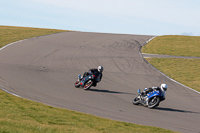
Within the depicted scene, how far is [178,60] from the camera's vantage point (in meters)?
37.4

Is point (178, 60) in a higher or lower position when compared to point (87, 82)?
higher

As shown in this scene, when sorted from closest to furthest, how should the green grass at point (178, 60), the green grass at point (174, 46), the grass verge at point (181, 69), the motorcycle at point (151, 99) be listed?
1. the motorcycle at point (151, 99)
2. the grass verge at point (181, 69)
3. the green grass at point (178, 60)
4. the green grass at point (174, 46)

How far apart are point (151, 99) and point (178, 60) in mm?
21215

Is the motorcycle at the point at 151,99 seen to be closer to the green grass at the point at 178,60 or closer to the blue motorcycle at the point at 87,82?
the blue motorcycle at the point at 87,82

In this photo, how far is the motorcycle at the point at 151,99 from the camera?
1723cm

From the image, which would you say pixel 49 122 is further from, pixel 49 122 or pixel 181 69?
pixel 181 69

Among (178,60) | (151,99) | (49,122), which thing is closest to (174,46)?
(178,60)

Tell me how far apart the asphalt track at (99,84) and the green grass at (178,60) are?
1662mm

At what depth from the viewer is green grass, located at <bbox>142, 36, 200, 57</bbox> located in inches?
1649

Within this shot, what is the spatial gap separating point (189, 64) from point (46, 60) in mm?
16867

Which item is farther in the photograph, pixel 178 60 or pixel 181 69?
pixel 178 60

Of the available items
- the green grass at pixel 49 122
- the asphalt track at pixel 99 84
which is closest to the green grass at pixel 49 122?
the green grass at pixel 49 122

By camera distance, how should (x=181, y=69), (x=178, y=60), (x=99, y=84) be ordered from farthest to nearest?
(x=178, y=60), (x=181, y=69), (x=99, y=84)

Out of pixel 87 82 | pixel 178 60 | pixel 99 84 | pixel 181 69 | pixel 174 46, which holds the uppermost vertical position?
pixel 174 46
